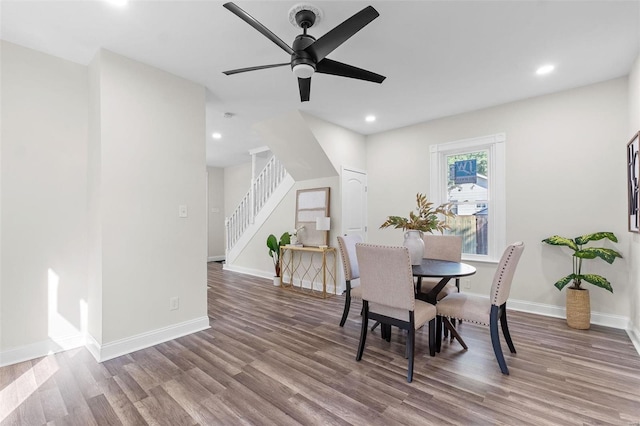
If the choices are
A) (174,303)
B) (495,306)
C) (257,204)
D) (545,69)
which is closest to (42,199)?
(174,303)

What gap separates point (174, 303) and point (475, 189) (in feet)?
13.8

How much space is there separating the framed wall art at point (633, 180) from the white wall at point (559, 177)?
28cm

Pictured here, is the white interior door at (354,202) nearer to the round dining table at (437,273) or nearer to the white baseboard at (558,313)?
the round dining table at (437,273)

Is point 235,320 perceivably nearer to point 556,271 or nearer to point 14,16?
point 14,16

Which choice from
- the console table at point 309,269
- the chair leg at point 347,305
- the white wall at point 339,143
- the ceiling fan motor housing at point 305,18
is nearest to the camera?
the ceiling fan motor housing at point 305,18

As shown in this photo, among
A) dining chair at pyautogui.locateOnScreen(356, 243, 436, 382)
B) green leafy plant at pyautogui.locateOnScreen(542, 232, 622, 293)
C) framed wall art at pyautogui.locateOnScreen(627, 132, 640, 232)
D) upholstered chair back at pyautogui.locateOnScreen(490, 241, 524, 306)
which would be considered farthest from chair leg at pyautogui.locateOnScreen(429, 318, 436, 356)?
framed wall art at pyautogui.locateOnScreen(627, 132, 640, 232)

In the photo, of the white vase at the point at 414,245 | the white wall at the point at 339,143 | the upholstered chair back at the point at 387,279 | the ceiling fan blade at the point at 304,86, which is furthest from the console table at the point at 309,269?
the ceiling fan blade at the point at 304,86

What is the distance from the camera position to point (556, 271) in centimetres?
356

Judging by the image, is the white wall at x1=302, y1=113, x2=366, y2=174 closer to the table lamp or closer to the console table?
the table lamp

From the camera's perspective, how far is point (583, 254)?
3105mm

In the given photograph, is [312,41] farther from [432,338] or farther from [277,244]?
[277,244]

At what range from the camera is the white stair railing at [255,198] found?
5.93m

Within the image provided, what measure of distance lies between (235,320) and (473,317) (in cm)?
258

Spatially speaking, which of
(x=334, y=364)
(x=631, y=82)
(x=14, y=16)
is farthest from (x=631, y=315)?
(x=14, y=16)
